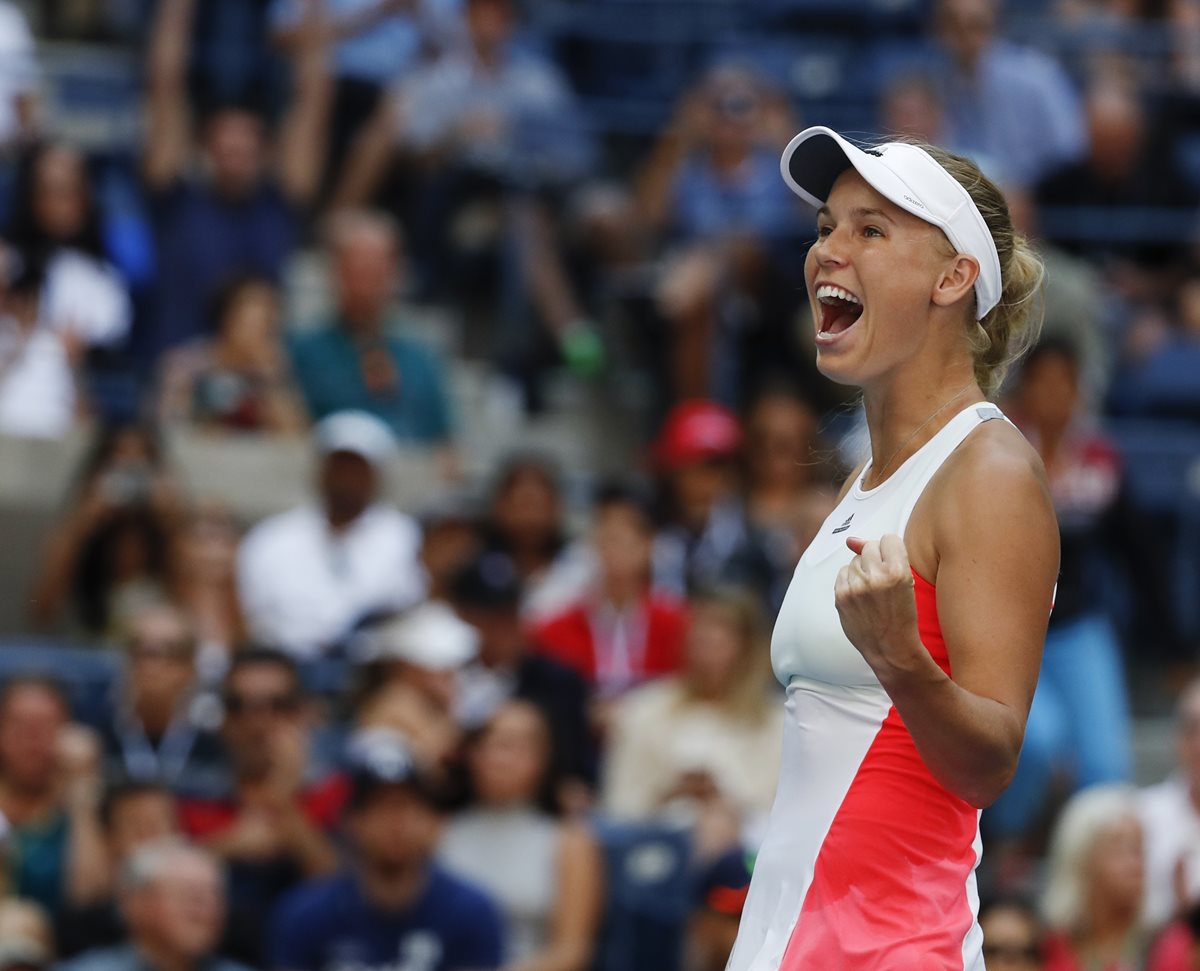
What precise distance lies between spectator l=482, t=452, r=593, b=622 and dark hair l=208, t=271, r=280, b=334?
1.34 metres

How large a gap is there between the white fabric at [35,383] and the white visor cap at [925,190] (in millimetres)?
6433

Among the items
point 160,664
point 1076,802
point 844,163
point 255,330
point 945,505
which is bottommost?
Result: point 1076,802

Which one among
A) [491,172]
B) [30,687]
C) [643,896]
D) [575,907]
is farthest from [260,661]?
[491,172]

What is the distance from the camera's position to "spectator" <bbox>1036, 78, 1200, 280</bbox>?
10.4 m

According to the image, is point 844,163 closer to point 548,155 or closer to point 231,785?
point 231,785

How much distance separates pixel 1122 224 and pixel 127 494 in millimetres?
4984

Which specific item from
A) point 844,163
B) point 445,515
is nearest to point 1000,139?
point 445,515

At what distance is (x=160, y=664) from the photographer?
7285 millimetres

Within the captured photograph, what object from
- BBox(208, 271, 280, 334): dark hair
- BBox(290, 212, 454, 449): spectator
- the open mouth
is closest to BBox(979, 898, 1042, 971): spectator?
the open mouth

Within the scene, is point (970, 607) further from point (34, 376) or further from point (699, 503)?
point (34, 376)

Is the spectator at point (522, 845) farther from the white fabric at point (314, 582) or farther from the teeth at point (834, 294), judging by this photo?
the teeth at point (834, 294)

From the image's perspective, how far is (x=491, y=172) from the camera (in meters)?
9.93

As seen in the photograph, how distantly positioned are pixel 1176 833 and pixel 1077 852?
17.6 inches

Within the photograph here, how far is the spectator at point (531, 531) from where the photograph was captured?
8.43 metres
